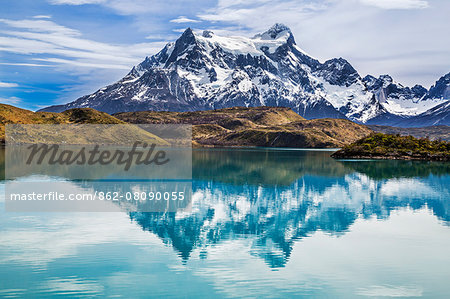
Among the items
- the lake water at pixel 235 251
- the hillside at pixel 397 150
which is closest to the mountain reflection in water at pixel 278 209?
the lake water at pixel 235 251

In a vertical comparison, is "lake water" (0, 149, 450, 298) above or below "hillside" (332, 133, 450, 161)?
below

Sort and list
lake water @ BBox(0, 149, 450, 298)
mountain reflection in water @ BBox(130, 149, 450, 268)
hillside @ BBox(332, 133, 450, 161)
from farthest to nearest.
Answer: hillside @ BBox(332, 133, 450, 161), mountain reflection in water @ BBox(130, 149, 450, 268), lake water @ BBox(0, 149, 450, 298)

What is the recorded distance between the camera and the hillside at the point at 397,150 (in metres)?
167

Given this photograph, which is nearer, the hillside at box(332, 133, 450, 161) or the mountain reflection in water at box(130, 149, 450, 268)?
the mountain reflection in water at box(130, 149, 450, 268)

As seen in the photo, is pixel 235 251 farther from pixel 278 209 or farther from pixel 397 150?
pixel 397 150

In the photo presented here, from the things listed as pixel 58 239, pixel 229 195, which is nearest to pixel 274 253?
pixel 58 239

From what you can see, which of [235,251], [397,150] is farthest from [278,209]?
[397,150]

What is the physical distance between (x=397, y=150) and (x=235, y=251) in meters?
160

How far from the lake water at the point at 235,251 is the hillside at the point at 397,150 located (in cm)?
12236

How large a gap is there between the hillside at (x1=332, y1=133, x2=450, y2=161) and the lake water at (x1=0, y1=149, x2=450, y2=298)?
122363 millimetres

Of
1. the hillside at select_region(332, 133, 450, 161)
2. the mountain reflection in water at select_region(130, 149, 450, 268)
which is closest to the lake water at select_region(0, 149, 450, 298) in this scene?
the mountain reflection in water at select_region(130, 149, 450, 268)

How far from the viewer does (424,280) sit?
86.3 feet

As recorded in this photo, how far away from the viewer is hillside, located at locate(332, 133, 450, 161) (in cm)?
16675

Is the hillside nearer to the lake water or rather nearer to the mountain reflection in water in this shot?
the mountain reflection in water
